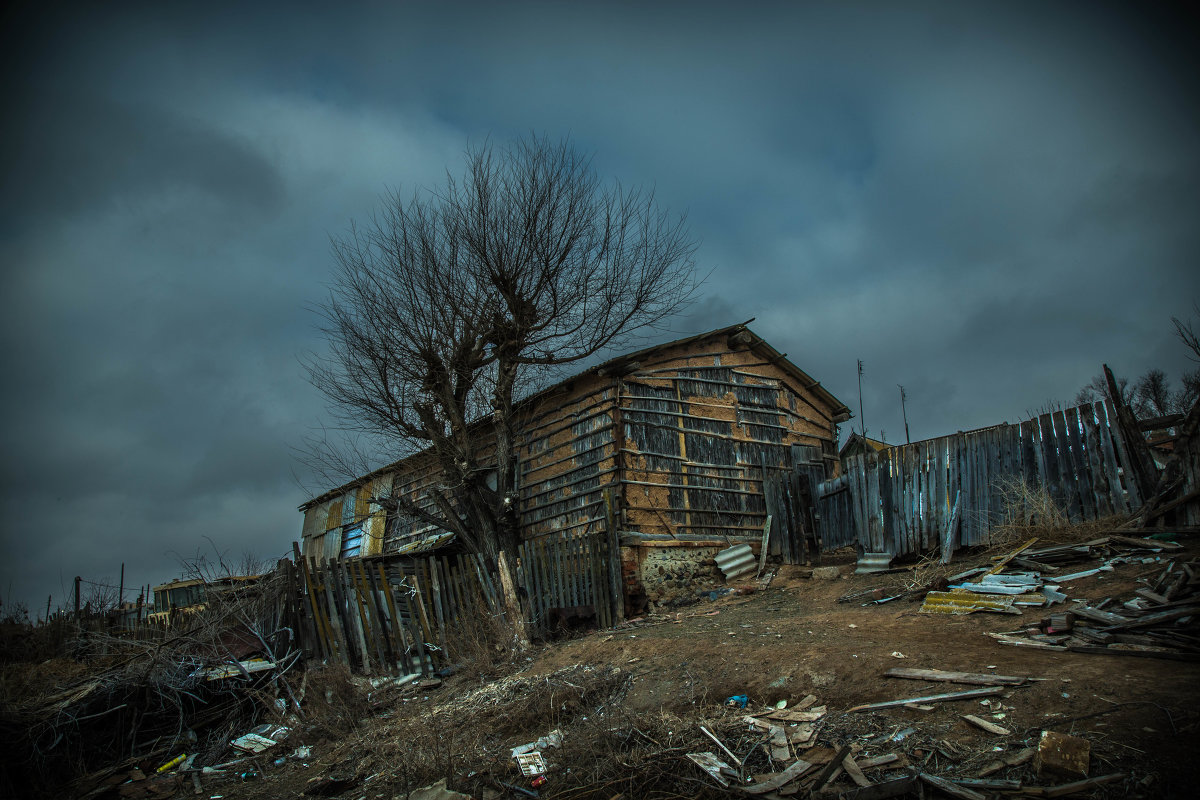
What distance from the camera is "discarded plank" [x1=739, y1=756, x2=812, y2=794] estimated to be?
325 centimetres

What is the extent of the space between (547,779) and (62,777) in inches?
217

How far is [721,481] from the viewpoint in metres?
12.7

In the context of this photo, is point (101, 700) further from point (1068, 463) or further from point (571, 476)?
point (1068, 463)

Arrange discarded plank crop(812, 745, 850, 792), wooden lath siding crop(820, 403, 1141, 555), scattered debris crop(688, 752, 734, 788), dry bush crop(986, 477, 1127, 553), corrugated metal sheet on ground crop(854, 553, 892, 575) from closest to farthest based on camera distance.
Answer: discarded plank crop(812, 745, 850, 792)
scattered debris crop(688, 752, 734, 788)
dry bush crop(986, 477, 1127, 553)
wooden lath siding crop(820, 403, 1141, 555)
corrugated metal sheet on ground crop(854, 553, 892, 575)

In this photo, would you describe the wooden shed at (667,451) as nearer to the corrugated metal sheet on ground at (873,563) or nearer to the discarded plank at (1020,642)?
the corrugated metal sheet on ground at (873,563)

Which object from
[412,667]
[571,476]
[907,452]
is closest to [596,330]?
[571,476]

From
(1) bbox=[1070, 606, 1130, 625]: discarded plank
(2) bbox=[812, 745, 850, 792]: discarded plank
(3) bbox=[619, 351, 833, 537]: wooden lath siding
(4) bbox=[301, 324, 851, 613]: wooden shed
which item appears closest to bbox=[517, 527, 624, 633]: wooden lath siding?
(4) bbox=[301, 324, 851, 613]: wooden shed

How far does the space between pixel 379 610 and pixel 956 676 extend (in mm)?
7549

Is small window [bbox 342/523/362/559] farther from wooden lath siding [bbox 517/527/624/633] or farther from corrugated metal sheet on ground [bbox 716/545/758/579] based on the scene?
corrugated metal sheet on ground [bbox 716/545/758/579]

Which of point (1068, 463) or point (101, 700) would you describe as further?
point (1068, 463)

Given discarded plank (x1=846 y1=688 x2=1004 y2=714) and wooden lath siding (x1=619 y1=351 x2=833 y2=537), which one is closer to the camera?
discarded plank (x1=846 y1=688 x2=1004 y2=714)

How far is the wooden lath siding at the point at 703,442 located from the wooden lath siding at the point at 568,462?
0.43 m

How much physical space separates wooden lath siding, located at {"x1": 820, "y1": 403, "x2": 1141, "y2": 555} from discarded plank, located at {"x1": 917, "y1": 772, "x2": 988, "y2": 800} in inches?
220

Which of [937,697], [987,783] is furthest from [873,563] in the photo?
[987,783]
